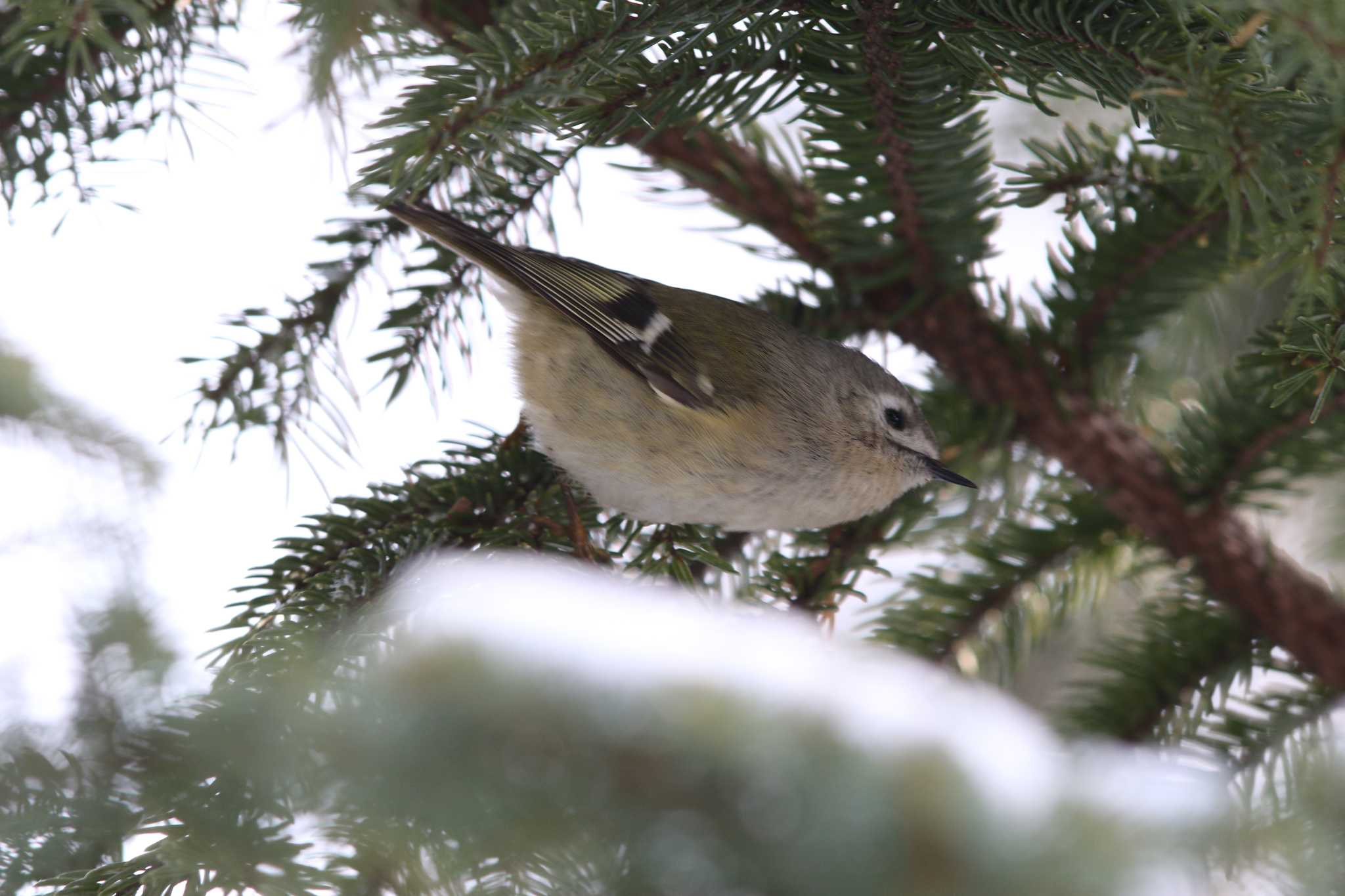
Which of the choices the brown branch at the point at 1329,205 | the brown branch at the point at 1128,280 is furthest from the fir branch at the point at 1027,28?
the brown branch at the point at 1128,280

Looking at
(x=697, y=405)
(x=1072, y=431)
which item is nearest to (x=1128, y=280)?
(x=1072, y=431)

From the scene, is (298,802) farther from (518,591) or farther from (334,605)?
(334,605)

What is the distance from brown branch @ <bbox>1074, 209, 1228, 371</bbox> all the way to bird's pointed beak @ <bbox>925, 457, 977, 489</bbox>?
0.23 m

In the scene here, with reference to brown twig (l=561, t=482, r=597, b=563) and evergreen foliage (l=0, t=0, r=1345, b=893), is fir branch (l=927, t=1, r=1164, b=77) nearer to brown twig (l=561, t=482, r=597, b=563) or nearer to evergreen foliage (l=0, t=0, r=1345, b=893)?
evergreen foliage (l=0, t=0, r=1345, b=893)

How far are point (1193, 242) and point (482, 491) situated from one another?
3.13ft

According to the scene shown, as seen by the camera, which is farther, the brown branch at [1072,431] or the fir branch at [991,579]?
the fir branch at [991,579]

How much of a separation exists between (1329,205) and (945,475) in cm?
90

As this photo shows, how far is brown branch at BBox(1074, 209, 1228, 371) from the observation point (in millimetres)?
1196

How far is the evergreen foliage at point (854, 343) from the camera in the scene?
0.64 metres

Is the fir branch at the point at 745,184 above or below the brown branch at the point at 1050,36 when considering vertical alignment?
above

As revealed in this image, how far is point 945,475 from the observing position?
4.86ft

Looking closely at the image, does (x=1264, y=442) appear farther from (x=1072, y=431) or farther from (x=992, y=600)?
(x=992, y=600)

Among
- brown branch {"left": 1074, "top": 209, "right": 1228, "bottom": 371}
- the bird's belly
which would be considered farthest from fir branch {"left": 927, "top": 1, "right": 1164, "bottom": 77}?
the bird's belly

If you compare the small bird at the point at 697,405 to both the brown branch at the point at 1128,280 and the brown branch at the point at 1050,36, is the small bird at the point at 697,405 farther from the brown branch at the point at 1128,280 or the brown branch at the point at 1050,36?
the brown branch at the point at 1050,36
